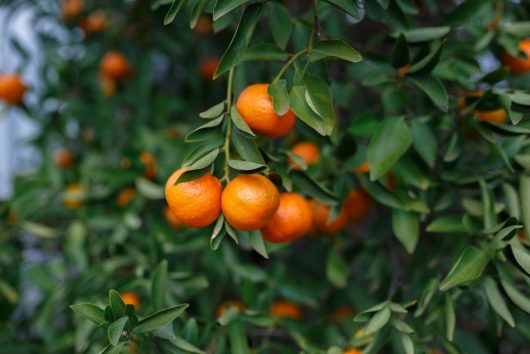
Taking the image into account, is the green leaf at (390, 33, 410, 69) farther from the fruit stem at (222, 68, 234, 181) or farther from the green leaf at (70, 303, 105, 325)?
the green leaf at (70, 303, 105, 325)

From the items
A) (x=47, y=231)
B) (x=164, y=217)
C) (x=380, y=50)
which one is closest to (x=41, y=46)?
(x=47, y=231)

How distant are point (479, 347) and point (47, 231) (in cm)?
103

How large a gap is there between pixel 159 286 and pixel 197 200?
27cm

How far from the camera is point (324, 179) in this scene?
978 millimetres

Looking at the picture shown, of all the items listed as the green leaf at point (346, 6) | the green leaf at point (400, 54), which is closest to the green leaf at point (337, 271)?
the green leaf at point (400, 54)

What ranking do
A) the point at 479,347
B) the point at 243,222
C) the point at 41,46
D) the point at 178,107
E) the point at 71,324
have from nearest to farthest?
the point at 243,222 < the point at 479,347 < the point at 71,324 < the point at 178,107 < the point at 41,46

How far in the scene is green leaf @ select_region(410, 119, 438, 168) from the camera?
88 centimetres

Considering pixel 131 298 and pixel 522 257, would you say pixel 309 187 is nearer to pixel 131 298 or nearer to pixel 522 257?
pixel 522 257

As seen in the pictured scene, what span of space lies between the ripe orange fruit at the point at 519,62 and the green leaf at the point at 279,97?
1.79ft

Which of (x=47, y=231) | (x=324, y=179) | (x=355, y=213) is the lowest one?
(x=47, y=231)

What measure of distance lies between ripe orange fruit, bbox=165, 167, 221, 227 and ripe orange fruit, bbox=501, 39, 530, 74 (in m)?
0.65

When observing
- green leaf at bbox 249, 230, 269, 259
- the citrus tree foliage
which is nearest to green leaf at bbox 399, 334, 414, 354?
the citrus tree foliage

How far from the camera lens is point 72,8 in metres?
1.63

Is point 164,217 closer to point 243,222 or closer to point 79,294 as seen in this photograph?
point 79,294
